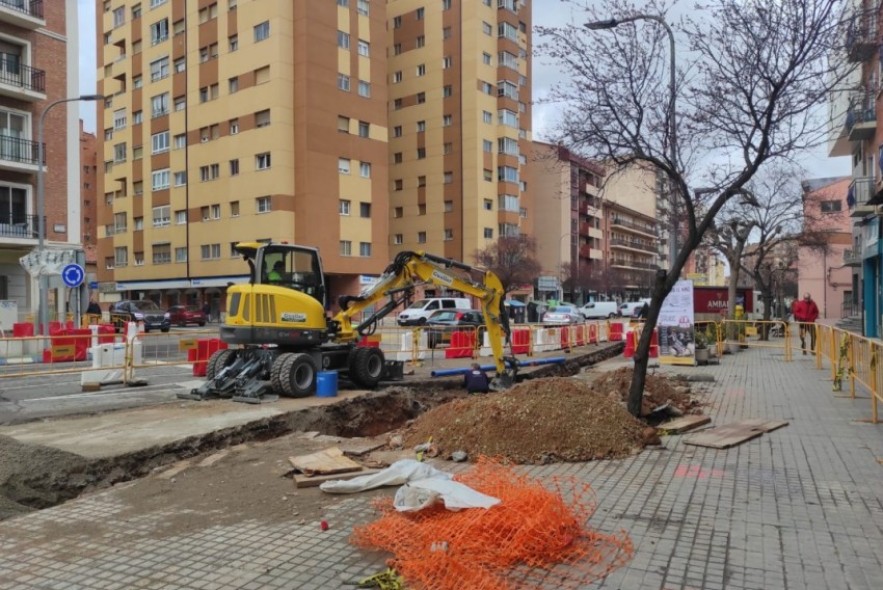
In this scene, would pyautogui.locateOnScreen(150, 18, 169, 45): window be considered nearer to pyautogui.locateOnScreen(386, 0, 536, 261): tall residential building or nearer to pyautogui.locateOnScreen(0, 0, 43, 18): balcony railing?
pyautogui.locateOnScreen(386, 0, 536, 261): tall residential building

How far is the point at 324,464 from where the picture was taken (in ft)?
21.5

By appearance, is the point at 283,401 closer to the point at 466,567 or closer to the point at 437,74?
the point at 466,567

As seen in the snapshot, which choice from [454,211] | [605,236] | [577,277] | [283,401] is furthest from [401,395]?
[605,236]

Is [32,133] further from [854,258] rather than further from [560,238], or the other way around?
[560,238]

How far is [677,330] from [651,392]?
711cm

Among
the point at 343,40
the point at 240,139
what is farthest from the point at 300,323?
the point at 343,40

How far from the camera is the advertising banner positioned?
54.9ft

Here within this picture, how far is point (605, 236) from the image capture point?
→ 85.8 m

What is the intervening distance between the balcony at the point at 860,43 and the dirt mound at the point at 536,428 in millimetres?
5358

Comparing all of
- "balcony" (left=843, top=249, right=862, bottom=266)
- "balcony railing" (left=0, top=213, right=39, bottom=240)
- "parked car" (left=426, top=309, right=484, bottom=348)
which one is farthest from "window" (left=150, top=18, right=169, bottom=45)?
"balcony" (left=843, top=249, right=862, bottom=266)

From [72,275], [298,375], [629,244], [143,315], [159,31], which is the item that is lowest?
[298,375]

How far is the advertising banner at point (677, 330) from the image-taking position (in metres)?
16.7

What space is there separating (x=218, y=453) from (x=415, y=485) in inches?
145

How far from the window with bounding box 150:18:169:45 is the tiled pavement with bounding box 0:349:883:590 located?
172ft
